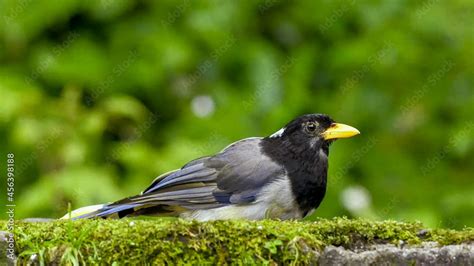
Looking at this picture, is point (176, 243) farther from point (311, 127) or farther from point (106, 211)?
point (311, 127)

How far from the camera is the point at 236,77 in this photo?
24.1ft

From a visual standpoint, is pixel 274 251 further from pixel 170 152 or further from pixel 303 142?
pixel 170 152

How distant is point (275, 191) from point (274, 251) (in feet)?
4.56

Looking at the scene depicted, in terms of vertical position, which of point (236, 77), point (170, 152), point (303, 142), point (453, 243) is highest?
point (236, 77)


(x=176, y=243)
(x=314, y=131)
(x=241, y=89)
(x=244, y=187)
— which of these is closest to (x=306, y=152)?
(x=314, y=131)

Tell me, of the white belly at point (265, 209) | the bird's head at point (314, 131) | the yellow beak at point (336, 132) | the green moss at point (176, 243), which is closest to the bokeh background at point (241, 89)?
the bird's head at point (314, 131)

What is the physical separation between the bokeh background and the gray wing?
147cm

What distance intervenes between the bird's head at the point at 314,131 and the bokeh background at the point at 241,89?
4.64ft

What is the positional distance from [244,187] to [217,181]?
6.2 inches

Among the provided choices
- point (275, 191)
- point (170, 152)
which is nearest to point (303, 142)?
point (275, 191)

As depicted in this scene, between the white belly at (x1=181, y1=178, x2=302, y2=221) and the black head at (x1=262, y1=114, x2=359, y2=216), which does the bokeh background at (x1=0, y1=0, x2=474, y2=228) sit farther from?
the white belly at (x1=181, y1=178, x2=302, y2=221)

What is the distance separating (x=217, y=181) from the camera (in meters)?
4.98

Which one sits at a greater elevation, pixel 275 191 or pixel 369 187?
pixel 369 187

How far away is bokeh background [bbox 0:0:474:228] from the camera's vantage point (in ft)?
22.1
